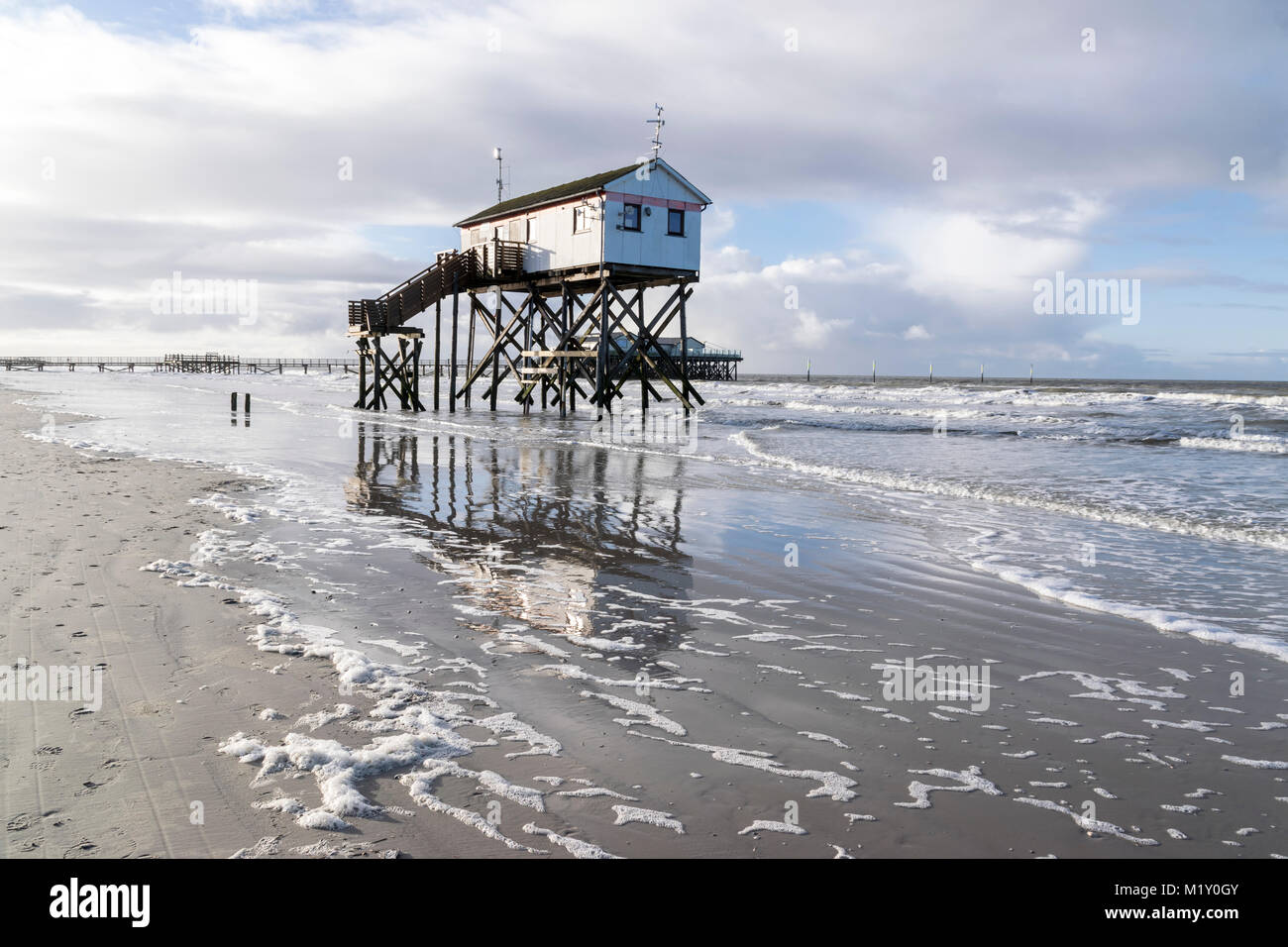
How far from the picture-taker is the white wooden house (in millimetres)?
29375

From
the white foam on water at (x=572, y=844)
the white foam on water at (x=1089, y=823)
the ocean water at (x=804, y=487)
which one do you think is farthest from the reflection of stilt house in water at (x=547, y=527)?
the white foam on water at (x=1089, y=823)

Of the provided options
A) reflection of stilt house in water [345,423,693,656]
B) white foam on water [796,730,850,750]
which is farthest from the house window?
white foam on water [796,730,850,750]

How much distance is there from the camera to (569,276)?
31672 millimetres

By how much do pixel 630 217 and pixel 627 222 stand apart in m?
0.22

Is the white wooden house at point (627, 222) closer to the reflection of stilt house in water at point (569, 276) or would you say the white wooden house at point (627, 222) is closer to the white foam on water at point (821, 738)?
the reflection of stilt house in water at point (569, 276)

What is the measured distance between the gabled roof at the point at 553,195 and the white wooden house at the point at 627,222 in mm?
55

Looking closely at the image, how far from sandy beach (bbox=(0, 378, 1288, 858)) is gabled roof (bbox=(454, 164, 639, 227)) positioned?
23.5 meters

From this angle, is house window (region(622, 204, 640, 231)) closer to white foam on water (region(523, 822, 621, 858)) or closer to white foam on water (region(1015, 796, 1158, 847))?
white foam on water (region(1015, 796, 1158, 847))

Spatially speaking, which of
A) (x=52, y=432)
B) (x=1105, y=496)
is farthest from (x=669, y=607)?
(x=52, y=432)

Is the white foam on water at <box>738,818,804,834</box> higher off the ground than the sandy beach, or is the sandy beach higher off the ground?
the sandy beach

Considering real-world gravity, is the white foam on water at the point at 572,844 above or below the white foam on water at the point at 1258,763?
above

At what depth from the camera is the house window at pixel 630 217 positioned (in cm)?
2956
